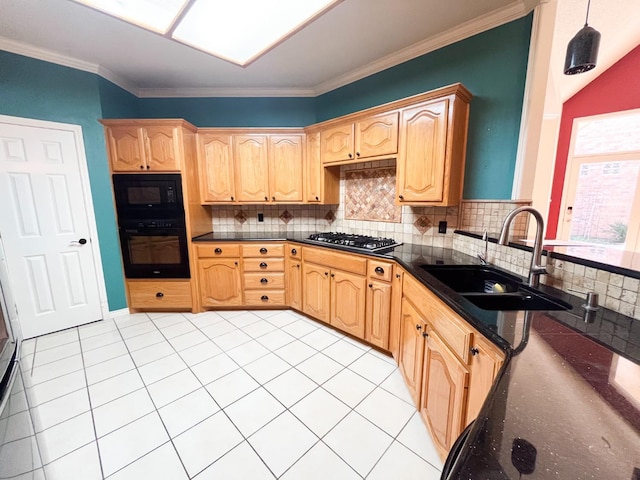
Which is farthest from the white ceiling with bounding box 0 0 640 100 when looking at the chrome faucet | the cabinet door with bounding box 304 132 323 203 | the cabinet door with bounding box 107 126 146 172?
the chrome faucet

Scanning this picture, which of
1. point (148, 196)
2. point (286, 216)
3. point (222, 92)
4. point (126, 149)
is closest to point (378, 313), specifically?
point (286, 216)

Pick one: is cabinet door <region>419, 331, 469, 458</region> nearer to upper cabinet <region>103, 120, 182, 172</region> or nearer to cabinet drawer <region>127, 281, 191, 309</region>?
cabinet drawer <region>127, 281, 191, 309</region>

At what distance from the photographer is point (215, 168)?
2.98 metres

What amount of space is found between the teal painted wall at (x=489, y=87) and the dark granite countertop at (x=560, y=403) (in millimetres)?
1370

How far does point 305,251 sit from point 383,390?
1415 mm

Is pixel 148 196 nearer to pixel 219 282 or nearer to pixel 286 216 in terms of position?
pixel 219 282

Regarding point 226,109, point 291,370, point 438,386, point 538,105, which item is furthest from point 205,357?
point 538,105

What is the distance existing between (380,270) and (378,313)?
373 mm

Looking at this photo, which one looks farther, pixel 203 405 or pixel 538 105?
pixel 538 105

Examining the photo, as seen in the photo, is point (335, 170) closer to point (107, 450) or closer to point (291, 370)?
point (291, 370)

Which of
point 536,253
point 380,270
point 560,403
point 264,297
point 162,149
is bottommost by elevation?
point 264,297

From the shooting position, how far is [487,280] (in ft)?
5.44

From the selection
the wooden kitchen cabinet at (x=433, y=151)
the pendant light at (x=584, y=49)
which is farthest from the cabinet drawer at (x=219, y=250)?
the pendant light at (x=584, y=49)

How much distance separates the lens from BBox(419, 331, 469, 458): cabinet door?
3.64ft
